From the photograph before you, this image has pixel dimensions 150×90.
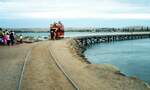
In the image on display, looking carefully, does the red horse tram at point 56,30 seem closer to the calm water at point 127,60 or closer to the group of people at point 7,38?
the calm water at point 127,60

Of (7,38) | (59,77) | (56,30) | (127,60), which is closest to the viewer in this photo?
(59,77)

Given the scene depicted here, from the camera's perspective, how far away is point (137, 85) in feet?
51.5

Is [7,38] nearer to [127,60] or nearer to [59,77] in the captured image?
[127,60]

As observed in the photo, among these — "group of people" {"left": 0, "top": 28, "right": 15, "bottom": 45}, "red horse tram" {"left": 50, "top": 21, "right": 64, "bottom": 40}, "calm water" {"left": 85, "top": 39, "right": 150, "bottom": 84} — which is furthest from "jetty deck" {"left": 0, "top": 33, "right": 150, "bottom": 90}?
"red horse tram" {"left": 50, "top": 21, "right": 64, "bottom": 40}

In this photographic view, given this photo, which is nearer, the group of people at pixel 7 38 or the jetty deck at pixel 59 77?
the jetty deck at pixel 59 77

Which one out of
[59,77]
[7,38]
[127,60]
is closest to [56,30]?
[127,60]

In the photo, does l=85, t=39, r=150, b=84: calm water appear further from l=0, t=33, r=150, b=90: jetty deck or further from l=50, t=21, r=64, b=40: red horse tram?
l=0, t=33, r=150, b=90: jetty deck

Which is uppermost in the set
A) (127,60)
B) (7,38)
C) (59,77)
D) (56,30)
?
(56,30)

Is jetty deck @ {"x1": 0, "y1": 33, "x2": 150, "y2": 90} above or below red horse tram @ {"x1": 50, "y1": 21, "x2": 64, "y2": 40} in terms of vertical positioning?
below

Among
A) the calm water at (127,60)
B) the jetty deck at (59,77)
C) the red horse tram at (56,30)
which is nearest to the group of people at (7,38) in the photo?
the red horse tram at (56,30)

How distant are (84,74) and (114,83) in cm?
262

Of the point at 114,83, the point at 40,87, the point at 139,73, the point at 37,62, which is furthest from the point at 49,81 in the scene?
the point at 139,73

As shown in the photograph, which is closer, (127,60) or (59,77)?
(59,77)

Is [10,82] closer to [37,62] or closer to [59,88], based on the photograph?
[59,88]
